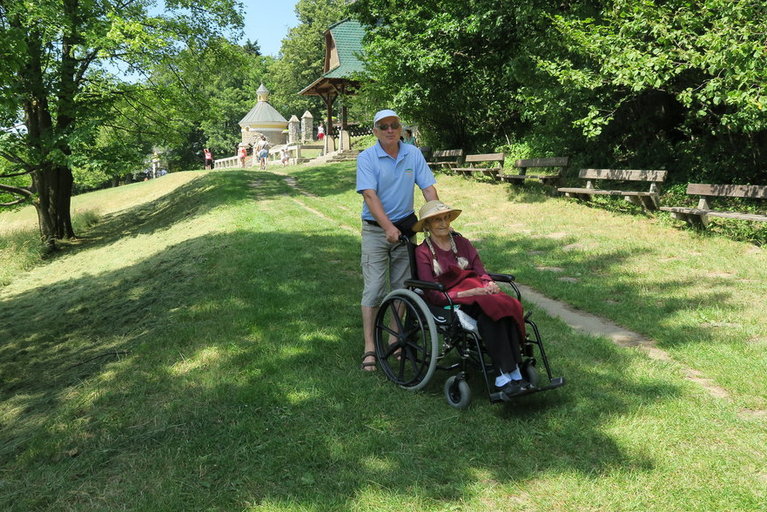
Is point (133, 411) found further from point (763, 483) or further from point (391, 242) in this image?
point (763, 483)

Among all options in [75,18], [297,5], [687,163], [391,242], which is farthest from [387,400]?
[297,5]

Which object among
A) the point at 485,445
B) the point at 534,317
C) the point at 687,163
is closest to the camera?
the point at 485,445

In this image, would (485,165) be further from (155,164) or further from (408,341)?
(155,164)

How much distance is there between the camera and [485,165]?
19109 mm

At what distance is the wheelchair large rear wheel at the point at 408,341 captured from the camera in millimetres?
4234

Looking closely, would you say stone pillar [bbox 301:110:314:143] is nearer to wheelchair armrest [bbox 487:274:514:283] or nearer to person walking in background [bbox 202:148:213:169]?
person walking in background [bbox 202:148:213:169]

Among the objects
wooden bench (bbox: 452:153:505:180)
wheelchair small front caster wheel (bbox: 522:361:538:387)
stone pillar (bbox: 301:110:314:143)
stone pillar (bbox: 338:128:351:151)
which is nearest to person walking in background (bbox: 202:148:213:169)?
→ stone pillar (bbox: 301:110:314:143)

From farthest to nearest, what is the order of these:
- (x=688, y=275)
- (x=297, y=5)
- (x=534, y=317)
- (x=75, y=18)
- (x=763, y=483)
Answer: (x=297, y=5), (x=75, y=18), (x=688, y=275), (x=534, y=317), (x=763, y=483)

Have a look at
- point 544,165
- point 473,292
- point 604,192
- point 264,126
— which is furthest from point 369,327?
point 264,126

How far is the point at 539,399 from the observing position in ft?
14.0

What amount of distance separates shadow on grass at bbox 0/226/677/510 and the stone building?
168 feet

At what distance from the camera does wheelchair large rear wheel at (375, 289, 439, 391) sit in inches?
167

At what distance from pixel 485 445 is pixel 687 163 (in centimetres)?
1124

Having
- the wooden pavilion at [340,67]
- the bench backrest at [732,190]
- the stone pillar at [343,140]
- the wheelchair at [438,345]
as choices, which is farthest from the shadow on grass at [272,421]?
the wooden pavilion at [340,67]
